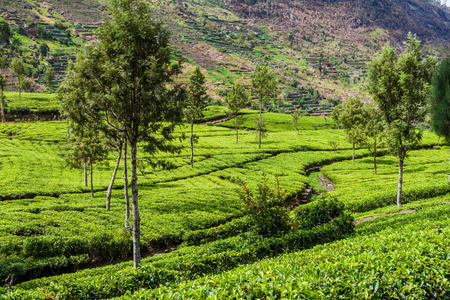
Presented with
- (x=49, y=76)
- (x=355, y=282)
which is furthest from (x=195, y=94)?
(x=49, y=76)

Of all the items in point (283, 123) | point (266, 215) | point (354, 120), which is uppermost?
point (354, 120)

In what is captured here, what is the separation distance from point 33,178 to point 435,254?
46.6 metres

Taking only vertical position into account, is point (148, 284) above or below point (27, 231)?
above

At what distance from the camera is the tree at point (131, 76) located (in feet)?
46.9

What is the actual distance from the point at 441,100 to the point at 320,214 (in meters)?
9.70

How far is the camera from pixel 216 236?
21.1 metres

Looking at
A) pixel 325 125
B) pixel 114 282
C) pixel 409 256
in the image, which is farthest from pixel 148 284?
pixel 325 125

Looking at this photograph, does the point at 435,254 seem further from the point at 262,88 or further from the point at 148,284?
the point at 262,88

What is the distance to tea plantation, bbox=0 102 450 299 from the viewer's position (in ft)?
21.5

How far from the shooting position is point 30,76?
175m

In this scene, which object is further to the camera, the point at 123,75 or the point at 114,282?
the point at 123,75

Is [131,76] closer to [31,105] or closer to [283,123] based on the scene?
[283,123]

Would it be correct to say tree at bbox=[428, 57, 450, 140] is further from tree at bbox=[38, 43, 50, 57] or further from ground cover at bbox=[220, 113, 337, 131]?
tree at bbox=[38, 43, 50, 57]

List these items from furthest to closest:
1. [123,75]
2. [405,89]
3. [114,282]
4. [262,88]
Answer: [262,88] < [405,89] < [123,75] < [114,282]
